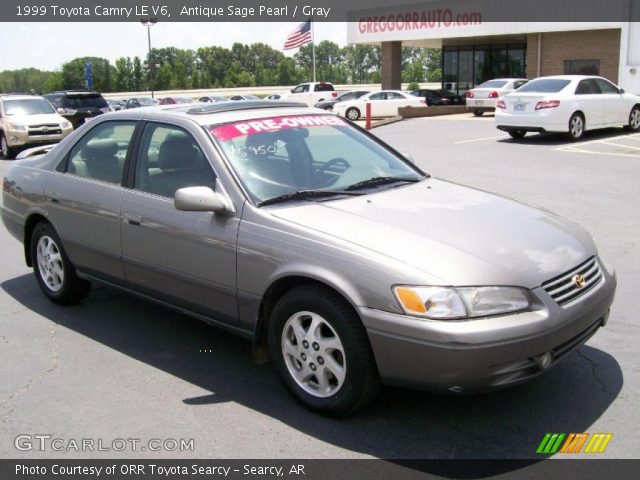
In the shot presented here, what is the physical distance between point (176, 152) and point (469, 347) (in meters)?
2.46

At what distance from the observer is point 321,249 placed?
3.72 m

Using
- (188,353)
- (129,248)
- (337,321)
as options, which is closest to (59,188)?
(129,248)

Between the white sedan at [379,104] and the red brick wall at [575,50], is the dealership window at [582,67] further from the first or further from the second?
the white sedan at [379,104]

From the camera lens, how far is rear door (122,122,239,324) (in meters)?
4.24

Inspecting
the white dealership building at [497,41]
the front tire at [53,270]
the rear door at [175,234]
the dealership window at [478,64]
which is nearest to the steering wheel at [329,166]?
the rear door at [175,234]

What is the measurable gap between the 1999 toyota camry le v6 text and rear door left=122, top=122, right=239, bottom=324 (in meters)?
0.01

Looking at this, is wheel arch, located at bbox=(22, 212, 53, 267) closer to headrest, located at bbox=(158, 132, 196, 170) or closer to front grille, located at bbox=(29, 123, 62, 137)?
headrest, located at bbox=(158, 132, 196, 170)

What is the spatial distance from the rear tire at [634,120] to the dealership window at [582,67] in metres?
12.4

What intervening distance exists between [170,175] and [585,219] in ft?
19.0

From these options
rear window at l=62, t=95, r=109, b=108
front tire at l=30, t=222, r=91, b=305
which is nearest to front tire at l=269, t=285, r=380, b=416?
front tire at l=30, t=222, r=91, b=305

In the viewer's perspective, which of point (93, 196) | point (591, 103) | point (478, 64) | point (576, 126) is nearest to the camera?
point (93, 196)

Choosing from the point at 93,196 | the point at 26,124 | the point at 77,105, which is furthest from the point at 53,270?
the point at 77,105

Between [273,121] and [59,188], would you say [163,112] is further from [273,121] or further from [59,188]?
[59,188]

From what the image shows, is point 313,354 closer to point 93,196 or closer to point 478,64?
point 93,196
